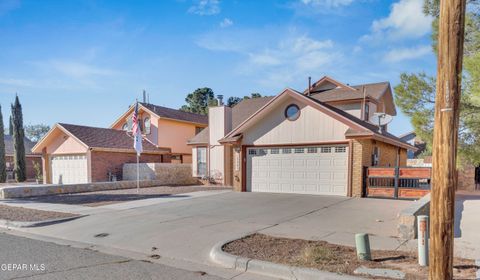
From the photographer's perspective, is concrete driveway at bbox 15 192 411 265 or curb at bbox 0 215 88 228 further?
curb at bbox 0 215 88 228

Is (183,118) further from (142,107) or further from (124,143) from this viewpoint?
(124,143)

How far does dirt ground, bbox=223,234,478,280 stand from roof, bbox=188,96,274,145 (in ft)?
52.1

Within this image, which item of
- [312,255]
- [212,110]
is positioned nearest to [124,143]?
[212,110]

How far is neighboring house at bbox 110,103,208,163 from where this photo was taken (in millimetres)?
25984

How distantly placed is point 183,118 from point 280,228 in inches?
824

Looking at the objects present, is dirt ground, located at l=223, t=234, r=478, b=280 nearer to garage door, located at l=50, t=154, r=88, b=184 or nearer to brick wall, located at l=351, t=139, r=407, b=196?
brick wall, located at l=351, t=139, r=407, b=196

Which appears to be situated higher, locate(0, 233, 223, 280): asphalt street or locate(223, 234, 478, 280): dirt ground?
locate(223, 234, 478, 280): dirt ground

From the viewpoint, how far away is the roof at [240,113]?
22734mm

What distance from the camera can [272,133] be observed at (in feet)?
54.4

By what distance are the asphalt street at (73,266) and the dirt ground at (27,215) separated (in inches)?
126

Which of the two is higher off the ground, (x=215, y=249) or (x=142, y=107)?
(x=142, y=107)

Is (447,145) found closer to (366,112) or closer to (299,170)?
(299,170)

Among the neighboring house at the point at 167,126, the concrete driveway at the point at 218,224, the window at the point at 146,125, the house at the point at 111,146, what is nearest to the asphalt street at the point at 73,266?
the concrete driveway at the point at 218,224

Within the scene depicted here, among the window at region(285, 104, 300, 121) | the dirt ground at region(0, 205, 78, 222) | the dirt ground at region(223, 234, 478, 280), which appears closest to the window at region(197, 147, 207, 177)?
the window at region(285, 104, 300, 121)
